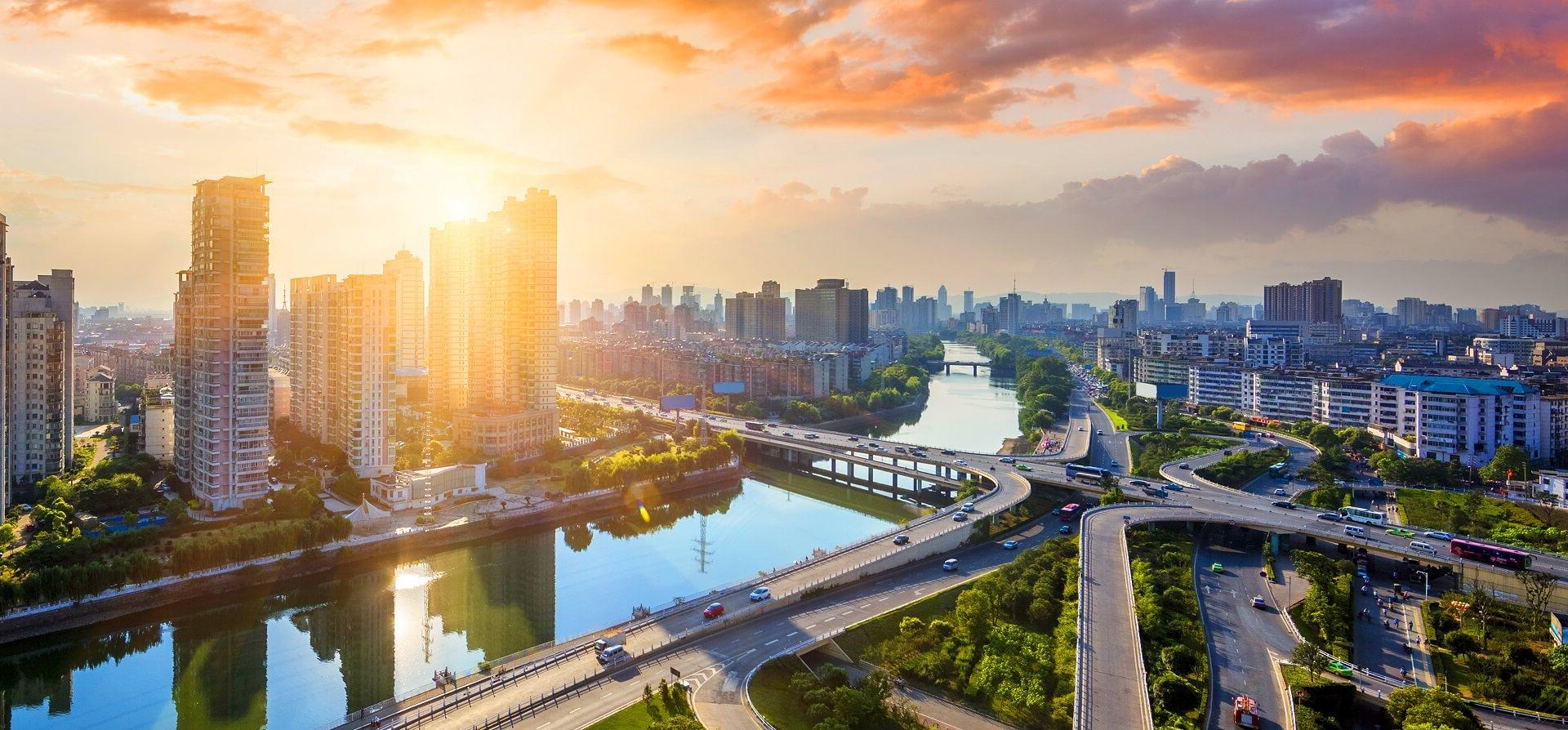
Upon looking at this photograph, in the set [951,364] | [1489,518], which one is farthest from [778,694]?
[951,364]

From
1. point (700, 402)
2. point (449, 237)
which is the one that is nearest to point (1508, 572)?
point (700, 402)

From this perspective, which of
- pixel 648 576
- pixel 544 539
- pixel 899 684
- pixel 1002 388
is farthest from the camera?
pixel 1002 388

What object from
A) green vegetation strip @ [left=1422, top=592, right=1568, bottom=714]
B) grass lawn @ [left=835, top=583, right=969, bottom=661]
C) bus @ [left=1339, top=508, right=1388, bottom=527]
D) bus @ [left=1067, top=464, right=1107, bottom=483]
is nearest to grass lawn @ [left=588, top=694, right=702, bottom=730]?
grass lawn @ [left=835, top=583, right=969, bottom=661]

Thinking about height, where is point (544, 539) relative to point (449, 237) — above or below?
below

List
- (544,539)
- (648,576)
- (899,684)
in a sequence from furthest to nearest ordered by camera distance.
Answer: (544,539), (648,576), (899,684)

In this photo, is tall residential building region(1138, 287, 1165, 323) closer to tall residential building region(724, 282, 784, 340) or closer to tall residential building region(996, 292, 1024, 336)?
tall residential building region(996, 292, 1024, 336)

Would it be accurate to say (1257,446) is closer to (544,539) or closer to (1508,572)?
(1508,572)

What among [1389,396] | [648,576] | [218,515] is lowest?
[648,576]

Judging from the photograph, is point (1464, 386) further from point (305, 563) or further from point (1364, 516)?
point (305, 563)
